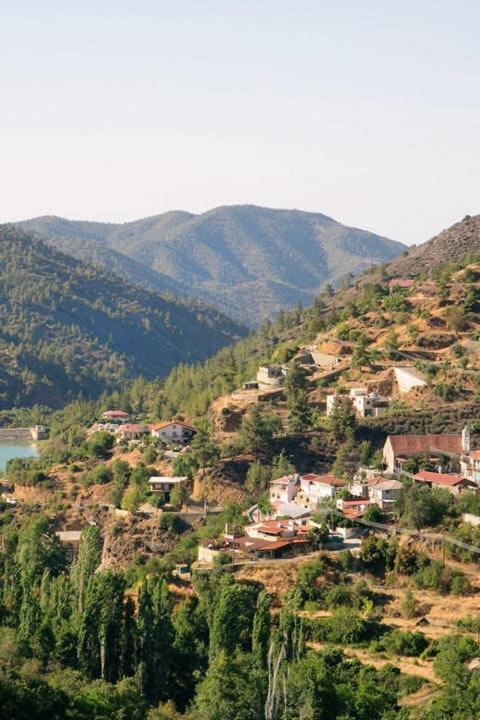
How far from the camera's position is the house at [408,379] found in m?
49.2

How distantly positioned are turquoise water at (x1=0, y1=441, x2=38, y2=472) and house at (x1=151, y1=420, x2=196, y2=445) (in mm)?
19651

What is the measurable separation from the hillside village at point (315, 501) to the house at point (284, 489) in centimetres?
7

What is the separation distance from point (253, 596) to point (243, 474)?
→ 11065mm

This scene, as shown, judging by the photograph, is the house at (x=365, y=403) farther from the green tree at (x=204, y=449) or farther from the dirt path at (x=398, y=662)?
the dirt path at (x=398, y=662)

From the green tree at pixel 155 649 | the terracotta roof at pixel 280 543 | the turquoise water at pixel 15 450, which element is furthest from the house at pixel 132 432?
the green tree at pixel 155 649

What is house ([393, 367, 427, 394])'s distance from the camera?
4922 cm

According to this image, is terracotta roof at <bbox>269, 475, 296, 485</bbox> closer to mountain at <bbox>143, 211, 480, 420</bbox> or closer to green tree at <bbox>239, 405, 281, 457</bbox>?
green tree at <bbox>239, 405, 281, 457</bbox>

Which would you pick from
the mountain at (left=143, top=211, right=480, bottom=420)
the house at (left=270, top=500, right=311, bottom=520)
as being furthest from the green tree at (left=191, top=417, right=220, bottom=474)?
the house at (left=270, top=500, right=311, bottom=520)

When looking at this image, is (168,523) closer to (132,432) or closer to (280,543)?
(280,543)

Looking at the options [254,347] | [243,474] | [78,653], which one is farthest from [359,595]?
[254,347]

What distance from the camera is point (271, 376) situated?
2125 inches

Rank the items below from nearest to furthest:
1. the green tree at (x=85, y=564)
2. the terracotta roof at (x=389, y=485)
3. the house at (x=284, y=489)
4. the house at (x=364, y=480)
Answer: the green tree at (x=85, y=564)
the terracotta roof at (x=389, y=485)
the house at (x=364, y=480)
the house at (x=284, y=489)

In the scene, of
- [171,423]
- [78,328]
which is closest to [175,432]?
[171,423]

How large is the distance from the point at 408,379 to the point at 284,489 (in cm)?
1044
